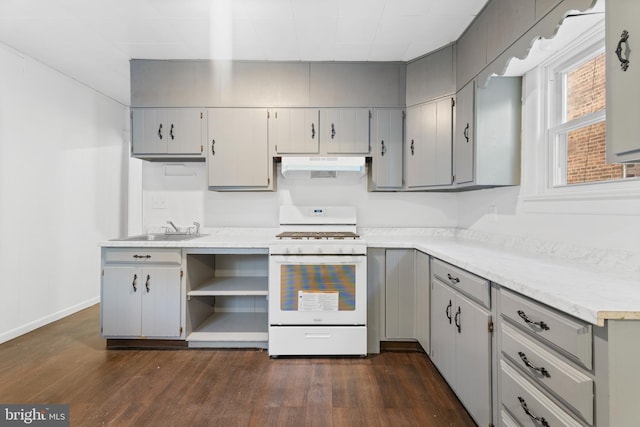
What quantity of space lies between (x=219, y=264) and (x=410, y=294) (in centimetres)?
179

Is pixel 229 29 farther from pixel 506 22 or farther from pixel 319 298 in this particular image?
pixel 319 298

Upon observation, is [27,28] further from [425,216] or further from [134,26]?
[425,216]

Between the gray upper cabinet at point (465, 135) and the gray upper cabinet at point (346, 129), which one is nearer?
the gray upper cabinet at point (465, 135)

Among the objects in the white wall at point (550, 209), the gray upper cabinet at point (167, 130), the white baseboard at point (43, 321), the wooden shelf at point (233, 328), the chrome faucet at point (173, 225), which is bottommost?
the white baseboard at point (43, 321)

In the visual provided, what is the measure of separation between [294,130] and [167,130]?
1140mm

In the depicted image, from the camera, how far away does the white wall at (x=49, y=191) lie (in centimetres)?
274

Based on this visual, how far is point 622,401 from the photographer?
0.90 meters

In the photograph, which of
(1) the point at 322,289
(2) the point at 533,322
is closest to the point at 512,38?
(2) the point at 533,322

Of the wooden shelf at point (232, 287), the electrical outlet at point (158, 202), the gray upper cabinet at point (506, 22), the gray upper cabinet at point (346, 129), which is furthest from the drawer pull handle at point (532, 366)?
the electrical outlet at point (158, 202)

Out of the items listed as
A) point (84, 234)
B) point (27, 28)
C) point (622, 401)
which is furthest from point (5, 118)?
point (622, 401)

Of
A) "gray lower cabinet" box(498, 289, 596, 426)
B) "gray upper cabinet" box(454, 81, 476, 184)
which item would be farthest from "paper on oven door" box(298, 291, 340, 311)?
"gray upper cabinet" box(454, 81, 476, 184)

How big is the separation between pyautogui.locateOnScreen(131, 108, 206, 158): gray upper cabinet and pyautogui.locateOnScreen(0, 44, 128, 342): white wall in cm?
99

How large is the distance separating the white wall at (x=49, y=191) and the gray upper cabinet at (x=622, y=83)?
13.1 ft

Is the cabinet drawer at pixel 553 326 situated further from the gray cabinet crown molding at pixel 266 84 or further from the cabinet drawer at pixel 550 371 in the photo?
the gray cabinet crown molding at pixel 266 84
